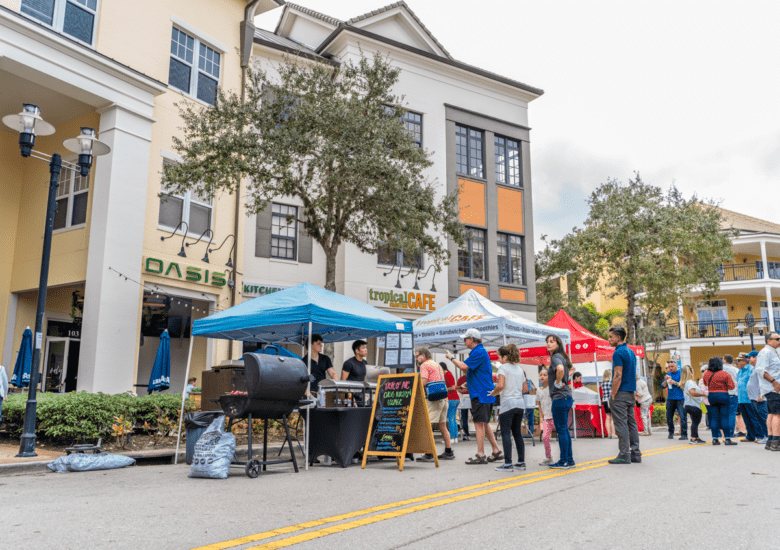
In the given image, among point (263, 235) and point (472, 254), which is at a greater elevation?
point (472, 254)

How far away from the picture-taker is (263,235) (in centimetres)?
1958

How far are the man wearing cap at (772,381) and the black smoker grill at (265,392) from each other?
8057mm

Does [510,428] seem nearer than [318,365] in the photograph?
Yes

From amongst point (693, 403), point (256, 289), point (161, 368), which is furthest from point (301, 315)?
point (256, 289)

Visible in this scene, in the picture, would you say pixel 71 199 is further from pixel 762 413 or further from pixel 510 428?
pixel 762 413

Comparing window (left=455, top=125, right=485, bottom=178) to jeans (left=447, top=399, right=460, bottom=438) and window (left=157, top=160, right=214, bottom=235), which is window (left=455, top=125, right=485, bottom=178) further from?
jeans (left=447, top=399, right=460, bottom=438)

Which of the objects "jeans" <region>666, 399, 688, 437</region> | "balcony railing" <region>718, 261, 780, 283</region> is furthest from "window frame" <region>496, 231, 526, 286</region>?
"balcony railing" <region>718, 261, 780, 283</region>

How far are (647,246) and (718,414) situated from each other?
512 inches

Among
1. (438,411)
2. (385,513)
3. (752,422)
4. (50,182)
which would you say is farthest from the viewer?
(752,422)

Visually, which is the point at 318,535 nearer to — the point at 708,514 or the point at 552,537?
the point at 552,537

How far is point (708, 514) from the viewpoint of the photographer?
5238 mm

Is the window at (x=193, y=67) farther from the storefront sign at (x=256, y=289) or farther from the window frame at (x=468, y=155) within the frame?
the window frame at (x=468, y=155)

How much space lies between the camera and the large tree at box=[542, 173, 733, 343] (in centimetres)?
2422

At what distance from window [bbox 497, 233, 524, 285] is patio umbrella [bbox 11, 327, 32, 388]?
16533 millimetres
